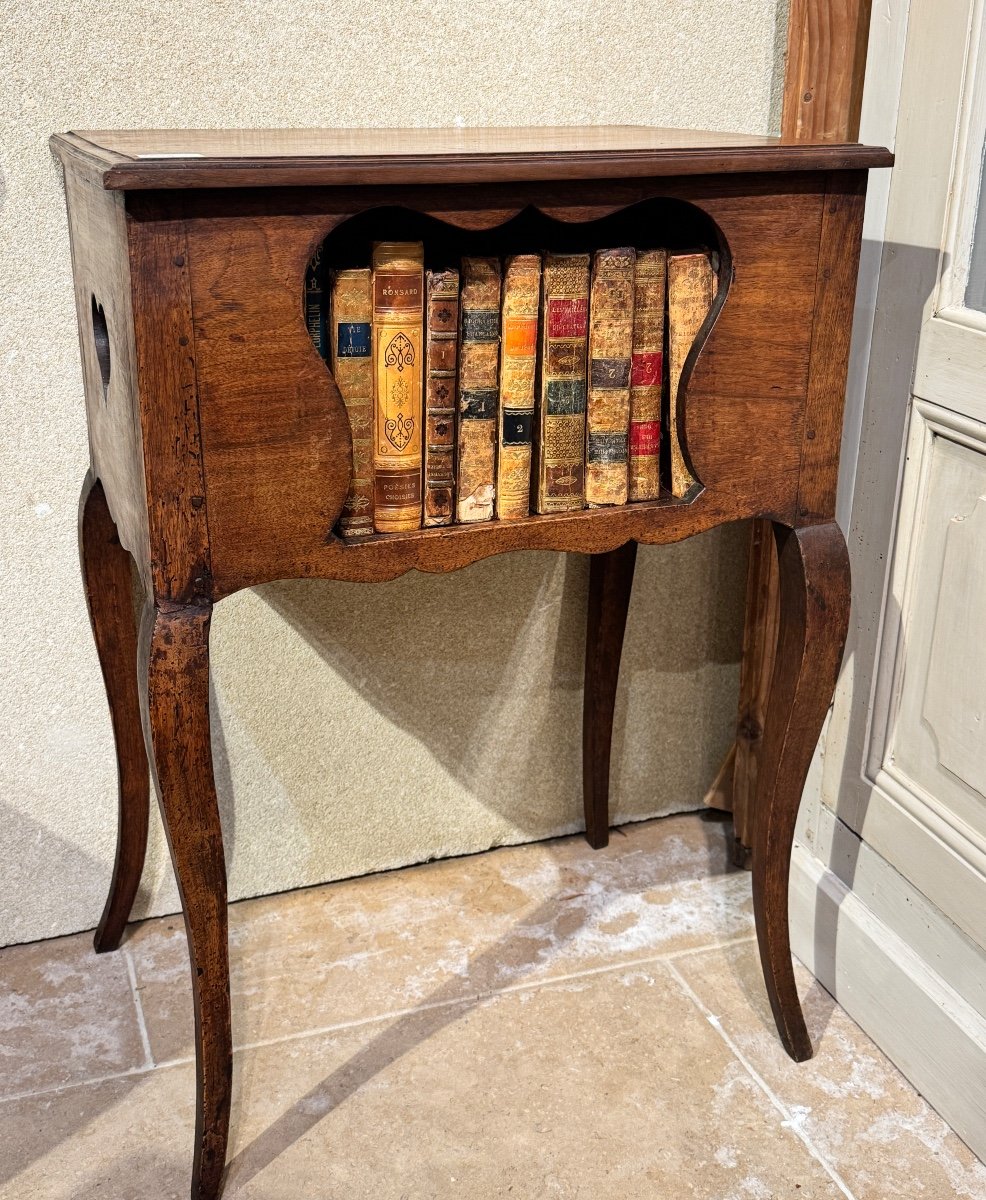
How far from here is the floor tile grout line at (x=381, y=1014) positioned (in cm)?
146

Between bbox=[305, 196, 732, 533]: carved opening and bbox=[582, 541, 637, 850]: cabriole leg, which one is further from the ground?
bbox=[305, 196, 732, 533]: carved opening

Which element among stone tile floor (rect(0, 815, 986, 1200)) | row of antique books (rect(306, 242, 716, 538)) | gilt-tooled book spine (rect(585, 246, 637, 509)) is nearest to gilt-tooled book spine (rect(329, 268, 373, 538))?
row of antique books (rect(306, 242, 716, 538))

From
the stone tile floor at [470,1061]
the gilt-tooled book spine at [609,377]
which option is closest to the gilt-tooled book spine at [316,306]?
the gilt-tooled book spine at [609,377]

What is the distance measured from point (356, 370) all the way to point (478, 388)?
116mm

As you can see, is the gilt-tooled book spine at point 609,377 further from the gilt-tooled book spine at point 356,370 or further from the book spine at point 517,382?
the gilt-tooled book spine at point 356,370

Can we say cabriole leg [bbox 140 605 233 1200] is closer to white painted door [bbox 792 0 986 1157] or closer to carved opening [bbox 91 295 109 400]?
carved opening [bbox 91 295 109 400]

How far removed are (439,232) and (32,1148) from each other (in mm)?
1057

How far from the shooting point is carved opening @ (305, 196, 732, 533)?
1123 millimetres

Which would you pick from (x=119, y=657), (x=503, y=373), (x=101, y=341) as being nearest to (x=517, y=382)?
(x=503, y=373)

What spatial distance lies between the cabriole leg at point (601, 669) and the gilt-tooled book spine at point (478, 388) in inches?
21.1

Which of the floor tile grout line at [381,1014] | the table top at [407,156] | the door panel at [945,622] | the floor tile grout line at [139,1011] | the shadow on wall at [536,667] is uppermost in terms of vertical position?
the table top at [407,156]

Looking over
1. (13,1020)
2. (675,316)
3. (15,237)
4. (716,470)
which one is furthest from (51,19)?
(13,1020)

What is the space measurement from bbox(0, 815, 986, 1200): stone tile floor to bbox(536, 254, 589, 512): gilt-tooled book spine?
0.68 meters

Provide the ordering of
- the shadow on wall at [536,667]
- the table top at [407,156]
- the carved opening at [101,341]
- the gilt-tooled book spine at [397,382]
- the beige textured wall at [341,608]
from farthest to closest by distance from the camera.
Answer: the shadow on wall at [536,667] < the beige textured wall at [341,608] < the carved opening at [101,341] < the gilt-tooled book spine at [397,382] < the table top at [407,156]
